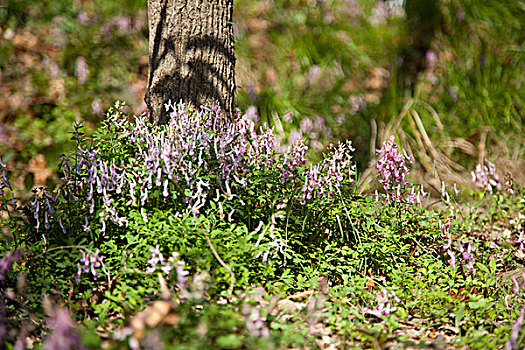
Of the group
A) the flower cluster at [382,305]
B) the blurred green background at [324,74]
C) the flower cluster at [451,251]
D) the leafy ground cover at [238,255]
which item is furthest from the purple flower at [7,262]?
the flower cluster at [451,251]

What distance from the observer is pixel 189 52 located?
11.4ft

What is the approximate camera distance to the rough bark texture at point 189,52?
11.3 feet

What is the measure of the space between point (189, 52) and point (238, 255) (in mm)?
1620

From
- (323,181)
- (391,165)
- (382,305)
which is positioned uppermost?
(391,165)

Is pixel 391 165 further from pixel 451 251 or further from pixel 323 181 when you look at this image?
pixel 451 251

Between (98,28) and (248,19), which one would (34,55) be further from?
(248,19)

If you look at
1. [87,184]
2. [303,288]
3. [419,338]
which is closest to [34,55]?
[87,184]

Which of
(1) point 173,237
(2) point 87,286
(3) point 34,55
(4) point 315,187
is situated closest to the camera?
(1) point 173,237

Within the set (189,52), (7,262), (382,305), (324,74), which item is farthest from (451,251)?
(324,74)

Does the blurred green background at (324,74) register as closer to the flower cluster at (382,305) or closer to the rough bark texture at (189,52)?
the rough bark texture at (189,52)

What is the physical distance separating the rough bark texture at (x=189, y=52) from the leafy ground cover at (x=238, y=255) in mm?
212

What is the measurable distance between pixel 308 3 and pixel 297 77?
5.49 feet

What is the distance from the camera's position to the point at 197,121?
10.1ft

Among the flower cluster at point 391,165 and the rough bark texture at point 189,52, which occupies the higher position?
the rough bark texture at point 189,52
